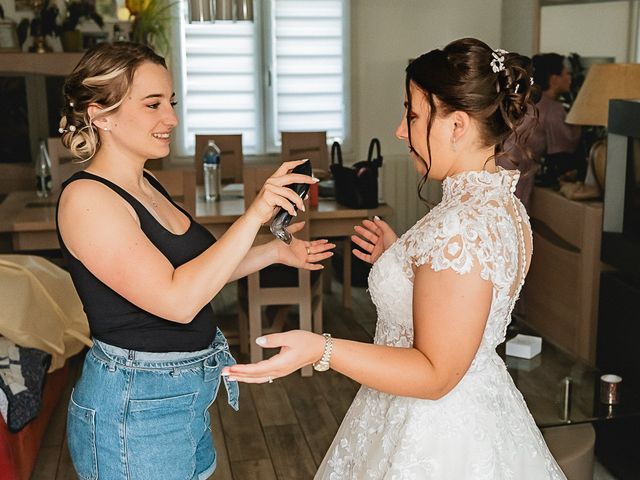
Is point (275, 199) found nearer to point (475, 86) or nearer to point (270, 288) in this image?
point (475, 86)

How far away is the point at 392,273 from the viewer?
71.2 inches

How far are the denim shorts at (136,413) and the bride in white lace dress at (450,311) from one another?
37cm

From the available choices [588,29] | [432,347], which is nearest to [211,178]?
[588,29]

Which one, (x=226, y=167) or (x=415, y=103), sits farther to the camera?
(x=226, y=167)

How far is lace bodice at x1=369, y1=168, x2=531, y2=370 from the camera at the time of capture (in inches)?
63.9

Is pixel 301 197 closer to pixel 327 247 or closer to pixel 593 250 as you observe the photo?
pixel 327 247

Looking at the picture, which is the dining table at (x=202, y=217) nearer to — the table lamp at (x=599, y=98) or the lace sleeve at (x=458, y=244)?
the table lamp at (x=599, y=98)

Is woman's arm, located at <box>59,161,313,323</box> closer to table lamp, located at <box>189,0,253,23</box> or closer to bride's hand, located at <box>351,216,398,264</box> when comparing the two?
bride's hand, located at <box>351,216,398,264</box>

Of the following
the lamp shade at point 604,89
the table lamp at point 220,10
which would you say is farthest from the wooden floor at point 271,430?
the table lamp at point 220,10

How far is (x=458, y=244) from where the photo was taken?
162 cm

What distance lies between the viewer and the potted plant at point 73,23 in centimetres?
601

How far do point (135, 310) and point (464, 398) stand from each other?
2.28ft

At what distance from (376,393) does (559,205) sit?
284 cm

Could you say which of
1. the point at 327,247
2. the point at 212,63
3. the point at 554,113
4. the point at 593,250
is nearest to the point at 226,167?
the point at 212,63
